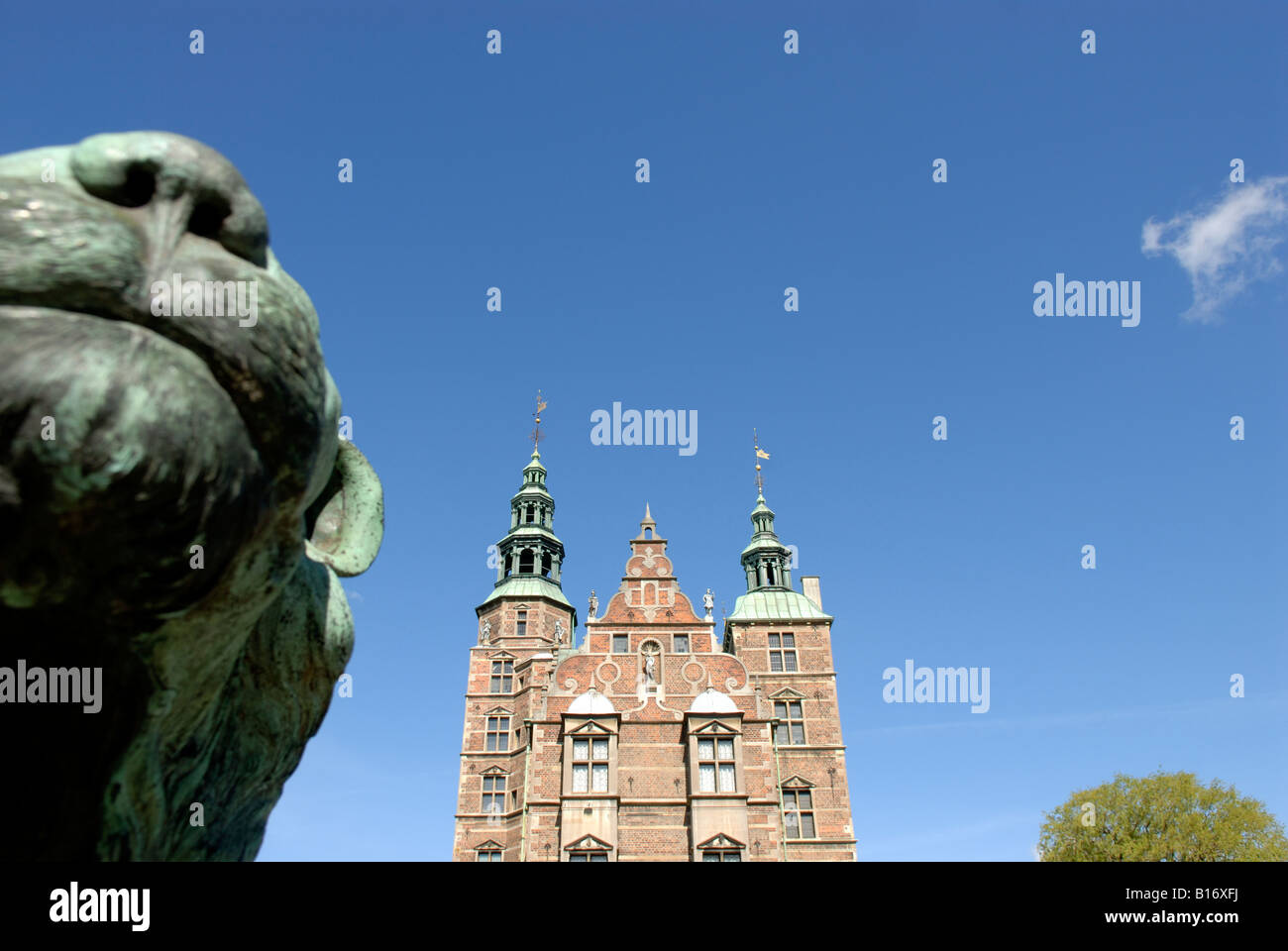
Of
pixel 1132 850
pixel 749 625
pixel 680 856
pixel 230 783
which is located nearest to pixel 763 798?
pixel 680 856

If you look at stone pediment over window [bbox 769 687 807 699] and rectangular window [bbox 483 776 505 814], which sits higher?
stone pediment over window [bbox 769 687 807 699]

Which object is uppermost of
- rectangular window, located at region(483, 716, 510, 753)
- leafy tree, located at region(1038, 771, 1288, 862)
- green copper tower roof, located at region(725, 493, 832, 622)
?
green copper tower roof, located at region(725, 493, 832, 622)

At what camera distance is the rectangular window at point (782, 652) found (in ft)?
96.3

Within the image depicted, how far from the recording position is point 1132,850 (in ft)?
92.6

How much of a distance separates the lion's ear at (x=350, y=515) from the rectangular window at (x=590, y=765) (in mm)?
23925

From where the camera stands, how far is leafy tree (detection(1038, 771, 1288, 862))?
91.8ft

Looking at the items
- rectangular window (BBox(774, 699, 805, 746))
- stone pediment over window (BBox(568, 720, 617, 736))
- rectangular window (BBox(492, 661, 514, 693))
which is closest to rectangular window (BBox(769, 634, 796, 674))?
rectangular window (BBox(774, 699, 805, 746))

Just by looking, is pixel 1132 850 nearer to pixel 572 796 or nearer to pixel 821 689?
pixel 821 689

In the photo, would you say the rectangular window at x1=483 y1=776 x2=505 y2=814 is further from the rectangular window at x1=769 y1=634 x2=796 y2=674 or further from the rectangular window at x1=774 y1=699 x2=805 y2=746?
the rectangular window at x1=769 y1=634 x2=796 y2=674

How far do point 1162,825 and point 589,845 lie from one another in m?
20.6

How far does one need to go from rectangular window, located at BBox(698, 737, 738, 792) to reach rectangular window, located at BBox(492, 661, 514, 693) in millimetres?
9646

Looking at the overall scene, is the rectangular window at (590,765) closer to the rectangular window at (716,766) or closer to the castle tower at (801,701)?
the rectangular window at (716,766)

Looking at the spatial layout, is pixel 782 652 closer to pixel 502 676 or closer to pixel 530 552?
pixel 502 676

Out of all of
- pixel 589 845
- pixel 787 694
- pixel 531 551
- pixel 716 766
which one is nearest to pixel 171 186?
pixel 589 845
